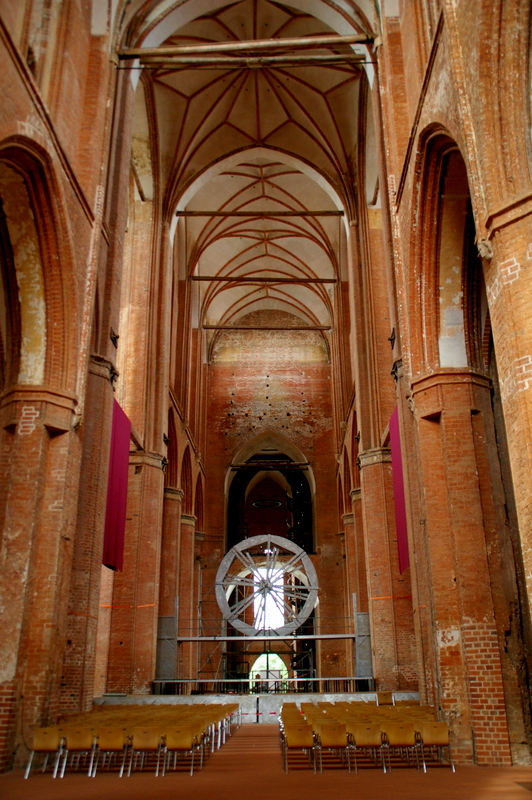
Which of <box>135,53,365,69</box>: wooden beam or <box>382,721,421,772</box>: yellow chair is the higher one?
<box>135,53,365,69</box>: wooden beam

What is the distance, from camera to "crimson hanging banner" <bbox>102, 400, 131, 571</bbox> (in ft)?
40.3

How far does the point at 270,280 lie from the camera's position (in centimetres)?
2406

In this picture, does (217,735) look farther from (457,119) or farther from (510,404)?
(457,119)

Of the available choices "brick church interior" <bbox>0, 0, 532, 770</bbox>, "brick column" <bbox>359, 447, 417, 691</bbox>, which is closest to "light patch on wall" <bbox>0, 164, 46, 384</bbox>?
"brick church interior" <bbox>0, 0, 532, 770</bbox>

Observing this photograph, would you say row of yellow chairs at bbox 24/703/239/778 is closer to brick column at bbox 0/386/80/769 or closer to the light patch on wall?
brick column at bbox 0/386/80/769

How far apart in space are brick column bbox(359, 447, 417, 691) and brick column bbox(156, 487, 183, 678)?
482 centimetres

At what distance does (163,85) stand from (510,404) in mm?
15133

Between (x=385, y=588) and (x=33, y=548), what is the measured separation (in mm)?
9268

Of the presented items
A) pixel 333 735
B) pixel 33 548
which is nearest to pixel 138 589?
pixel 33 548

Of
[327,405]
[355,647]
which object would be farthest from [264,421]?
[355,647]

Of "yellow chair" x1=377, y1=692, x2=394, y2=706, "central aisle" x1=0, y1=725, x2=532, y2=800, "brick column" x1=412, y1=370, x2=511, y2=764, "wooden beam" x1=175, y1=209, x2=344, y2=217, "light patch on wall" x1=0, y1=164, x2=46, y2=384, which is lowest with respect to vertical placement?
"central aisle" x1=0, y1=725, x2=532, y2=800

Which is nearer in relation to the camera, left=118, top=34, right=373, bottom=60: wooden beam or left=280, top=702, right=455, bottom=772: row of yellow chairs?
left=280, top=702, right=455, bottom=772: row of yellow chairs

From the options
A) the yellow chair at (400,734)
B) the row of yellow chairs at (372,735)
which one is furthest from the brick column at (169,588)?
the yellow chair at (400,734)

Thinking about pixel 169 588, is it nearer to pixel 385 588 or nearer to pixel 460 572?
pixel 385 588
